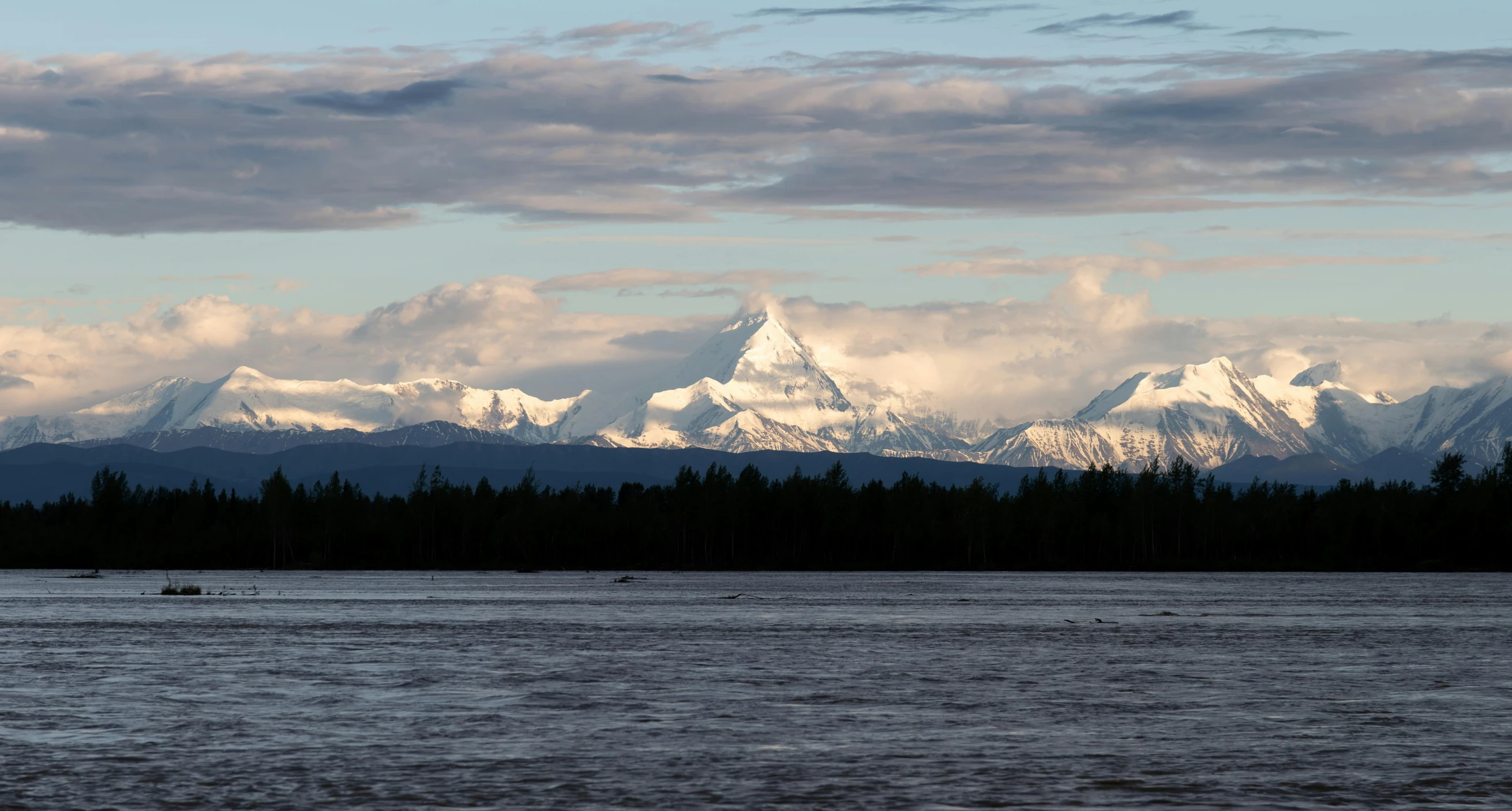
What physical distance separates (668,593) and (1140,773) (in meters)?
118

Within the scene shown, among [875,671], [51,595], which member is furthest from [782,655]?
[51,595]

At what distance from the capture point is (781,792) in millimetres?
36500

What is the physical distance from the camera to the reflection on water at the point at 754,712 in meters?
37.1

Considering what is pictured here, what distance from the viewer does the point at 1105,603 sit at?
434 feet

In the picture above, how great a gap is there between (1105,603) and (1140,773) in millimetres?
95156

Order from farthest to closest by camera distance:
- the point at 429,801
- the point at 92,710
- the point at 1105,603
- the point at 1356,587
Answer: the point at 1356,587
the point at 1105,603
the point at 92,710
the point at 429,801

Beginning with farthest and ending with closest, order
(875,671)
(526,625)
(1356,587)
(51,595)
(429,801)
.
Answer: (1356,587)
(51,595)
(526,625)
(875,671)
(429,801)

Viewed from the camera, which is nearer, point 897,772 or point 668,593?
point 897,772

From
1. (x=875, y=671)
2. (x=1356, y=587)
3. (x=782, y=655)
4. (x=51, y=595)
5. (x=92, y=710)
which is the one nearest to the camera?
(x=92, y=710)

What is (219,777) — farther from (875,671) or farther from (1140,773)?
(875,671)

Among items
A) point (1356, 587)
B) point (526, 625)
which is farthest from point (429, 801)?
point (1356, 587)

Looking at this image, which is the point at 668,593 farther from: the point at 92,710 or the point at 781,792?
the point at 781,792

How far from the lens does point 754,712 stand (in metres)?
51.0

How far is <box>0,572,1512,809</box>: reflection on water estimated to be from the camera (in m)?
37.1
